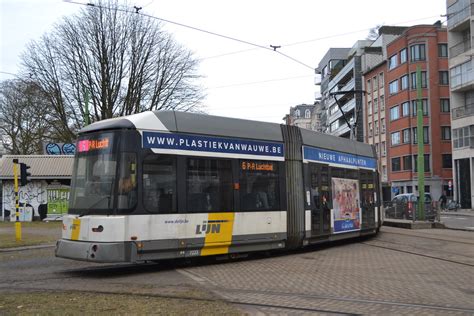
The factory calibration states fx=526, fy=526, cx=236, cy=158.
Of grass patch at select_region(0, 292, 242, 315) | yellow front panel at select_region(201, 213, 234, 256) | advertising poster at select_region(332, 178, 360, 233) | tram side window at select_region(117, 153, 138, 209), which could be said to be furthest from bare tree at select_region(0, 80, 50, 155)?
grass patch at select_region(0, 292, 242, 315)

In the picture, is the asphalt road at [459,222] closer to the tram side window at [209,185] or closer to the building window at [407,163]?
the tram side window at [209,185]

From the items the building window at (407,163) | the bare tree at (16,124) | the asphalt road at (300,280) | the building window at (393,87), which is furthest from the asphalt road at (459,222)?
the building window at (393,87)

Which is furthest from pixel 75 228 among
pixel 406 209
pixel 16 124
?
pixel 16 124

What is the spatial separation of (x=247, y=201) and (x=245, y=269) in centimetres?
178

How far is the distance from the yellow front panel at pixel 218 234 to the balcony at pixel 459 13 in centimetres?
4187

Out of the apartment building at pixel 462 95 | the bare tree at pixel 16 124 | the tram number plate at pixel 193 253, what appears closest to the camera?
the tram number plate at pixel 193 253

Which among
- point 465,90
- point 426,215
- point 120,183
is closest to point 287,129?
point 120,183

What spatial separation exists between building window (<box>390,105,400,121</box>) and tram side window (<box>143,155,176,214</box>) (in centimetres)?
5658

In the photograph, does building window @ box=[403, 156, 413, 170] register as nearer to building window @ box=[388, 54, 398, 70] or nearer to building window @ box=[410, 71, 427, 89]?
building window @ box=[410, 71, 427, 89]

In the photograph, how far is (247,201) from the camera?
1225cm

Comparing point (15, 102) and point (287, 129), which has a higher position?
point (15, 102)

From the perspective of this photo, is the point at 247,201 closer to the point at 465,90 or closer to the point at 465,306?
the point at 465,306

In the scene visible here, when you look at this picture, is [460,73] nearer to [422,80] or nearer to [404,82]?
[422,80]

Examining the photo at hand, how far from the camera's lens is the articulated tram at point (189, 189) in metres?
10.2
